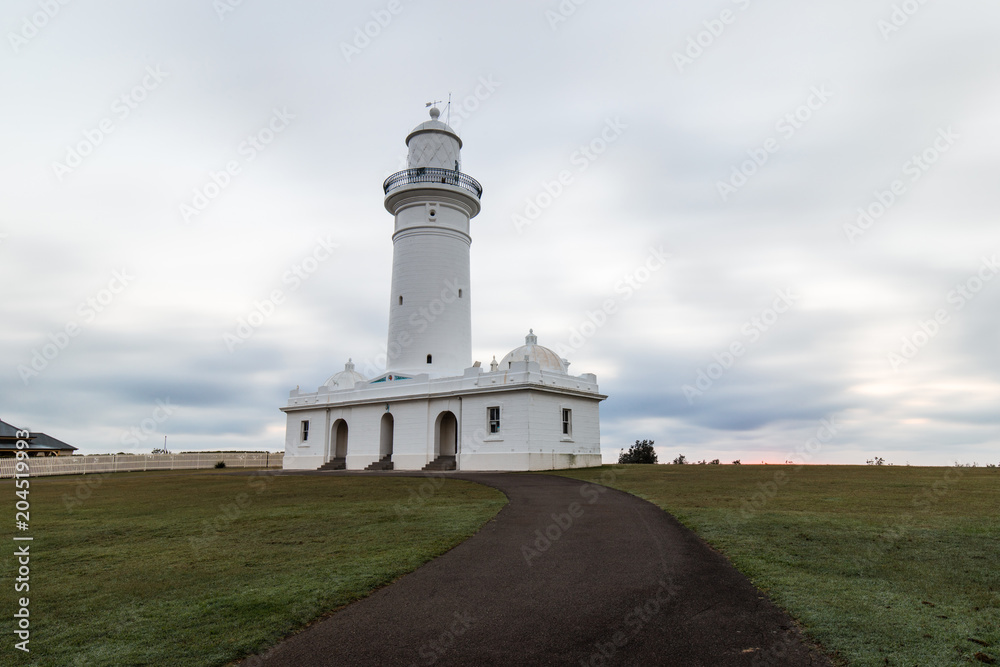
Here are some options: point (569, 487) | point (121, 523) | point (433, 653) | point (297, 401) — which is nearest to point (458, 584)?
point (433, 653)

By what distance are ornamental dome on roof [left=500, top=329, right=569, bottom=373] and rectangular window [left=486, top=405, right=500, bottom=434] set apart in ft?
6.71

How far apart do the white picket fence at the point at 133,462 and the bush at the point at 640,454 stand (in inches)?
956

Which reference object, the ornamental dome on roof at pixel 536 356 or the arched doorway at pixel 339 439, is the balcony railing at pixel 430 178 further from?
the arched doorway at pixel 339 439

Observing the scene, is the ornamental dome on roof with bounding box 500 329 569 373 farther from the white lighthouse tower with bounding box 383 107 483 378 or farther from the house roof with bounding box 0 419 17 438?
the house roof with bounding box 0 419 17 438

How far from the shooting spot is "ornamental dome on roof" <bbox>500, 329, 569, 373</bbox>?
27875 millimetres

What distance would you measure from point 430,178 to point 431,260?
4366mm

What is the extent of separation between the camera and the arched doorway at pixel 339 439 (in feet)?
110

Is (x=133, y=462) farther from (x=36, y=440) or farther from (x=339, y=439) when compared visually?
(x=339, y=439)

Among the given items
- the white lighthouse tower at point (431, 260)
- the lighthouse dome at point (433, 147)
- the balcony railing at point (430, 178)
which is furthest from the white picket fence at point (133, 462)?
the lighthouse dome at point (433, 147)

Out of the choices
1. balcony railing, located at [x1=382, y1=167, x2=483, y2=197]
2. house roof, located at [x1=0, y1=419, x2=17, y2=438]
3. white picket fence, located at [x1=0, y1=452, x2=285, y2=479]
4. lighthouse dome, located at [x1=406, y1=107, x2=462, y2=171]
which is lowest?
white picket fence, located at [x1=0, y1=452, x2=285, y2=479]

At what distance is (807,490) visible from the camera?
1516 centimetres

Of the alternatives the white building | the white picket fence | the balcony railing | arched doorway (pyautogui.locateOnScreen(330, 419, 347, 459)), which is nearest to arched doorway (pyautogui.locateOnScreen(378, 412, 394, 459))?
the white building

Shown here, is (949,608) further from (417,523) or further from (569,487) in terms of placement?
(569,487)

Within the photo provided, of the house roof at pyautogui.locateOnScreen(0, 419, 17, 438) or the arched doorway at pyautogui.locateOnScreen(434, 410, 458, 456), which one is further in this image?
the house roof at pyautogui.locateOnScreen(0, 419, 17, 438)
